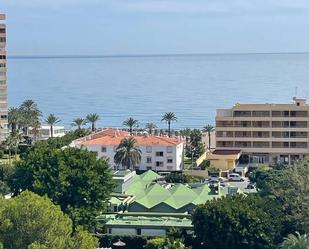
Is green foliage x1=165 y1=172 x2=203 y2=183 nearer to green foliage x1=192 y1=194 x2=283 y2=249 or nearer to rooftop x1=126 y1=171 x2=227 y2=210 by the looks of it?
rooftop x1=126 y1=171 x2=227 y2=210

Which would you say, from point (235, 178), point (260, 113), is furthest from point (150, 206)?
point (260, 113)

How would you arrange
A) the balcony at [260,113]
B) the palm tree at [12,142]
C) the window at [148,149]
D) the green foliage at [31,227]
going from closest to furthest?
1. the green foliage at [31,227]
2. the window at [148,149]
3. the palm tree at [12,142]
4. the balcony at [260,113]

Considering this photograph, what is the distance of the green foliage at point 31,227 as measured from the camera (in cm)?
3288

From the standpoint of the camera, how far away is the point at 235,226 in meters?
39.1

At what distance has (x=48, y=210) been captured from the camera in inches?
1328

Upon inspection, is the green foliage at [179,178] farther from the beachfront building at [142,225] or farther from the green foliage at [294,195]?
the beachfront building at [142,225]

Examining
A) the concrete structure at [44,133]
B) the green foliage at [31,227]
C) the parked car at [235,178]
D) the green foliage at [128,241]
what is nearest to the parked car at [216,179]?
the parked car at [235,178]

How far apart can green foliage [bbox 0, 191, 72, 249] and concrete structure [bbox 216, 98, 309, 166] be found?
44134 mm

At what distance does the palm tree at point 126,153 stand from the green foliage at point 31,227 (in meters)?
35.7

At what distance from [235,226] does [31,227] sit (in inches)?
446

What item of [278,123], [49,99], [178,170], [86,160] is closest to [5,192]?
[86,160]

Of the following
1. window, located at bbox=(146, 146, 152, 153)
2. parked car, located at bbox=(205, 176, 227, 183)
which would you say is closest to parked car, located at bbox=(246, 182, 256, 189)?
parked car, located at bbox=(205, 176, 227, 183)

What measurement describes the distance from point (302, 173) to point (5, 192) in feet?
64.1

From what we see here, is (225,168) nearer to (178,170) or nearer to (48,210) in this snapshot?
(178,170)
